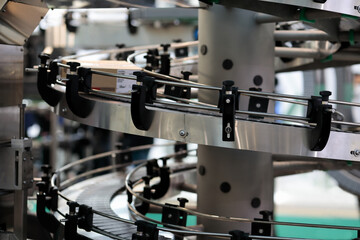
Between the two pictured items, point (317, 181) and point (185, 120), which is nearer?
point (185, 120)

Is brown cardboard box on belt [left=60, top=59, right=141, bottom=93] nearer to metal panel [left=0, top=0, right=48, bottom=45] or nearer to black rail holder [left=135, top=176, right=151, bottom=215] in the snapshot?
metal panel [left=0, top=0, right=48, bottom=45]

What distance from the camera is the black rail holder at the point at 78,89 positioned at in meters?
5.83

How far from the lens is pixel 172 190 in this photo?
9086mm

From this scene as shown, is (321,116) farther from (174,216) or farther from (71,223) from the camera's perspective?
(71,223)

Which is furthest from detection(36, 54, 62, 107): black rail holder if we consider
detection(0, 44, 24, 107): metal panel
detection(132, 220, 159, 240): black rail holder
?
detection(132, 220, 159, 240): black rail holder

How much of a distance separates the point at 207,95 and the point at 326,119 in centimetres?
237

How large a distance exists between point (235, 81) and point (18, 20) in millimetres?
2456

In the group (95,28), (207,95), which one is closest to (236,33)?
(207,95)

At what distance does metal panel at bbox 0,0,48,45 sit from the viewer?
20.6ft

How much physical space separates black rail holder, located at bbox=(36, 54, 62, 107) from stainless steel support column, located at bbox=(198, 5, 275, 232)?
1.80 meters

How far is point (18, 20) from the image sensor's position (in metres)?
6.39

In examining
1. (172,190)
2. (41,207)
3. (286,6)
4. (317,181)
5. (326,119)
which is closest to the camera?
(326,119)

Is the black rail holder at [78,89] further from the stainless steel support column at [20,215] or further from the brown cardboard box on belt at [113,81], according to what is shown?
the stainless steel support column at [20,215]

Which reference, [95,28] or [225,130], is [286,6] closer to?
[225,130]
